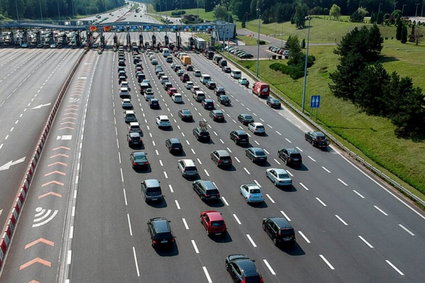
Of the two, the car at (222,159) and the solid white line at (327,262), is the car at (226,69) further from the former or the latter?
the solid white line at (327,262)

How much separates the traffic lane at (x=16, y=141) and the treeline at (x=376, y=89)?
46566 millimetres

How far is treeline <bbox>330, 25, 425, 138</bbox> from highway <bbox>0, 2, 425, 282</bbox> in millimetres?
11079

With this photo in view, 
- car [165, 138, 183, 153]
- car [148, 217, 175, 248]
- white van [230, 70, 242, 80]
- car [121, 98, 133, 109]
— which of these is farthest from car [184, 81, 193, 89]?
car [148, 217, 175, 248]

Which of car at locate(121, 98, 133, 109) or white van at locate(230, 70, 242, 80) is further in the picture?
white van at locate(230, 70, 242, 80)

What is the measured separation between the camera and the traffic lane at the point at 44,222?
31.7 metres

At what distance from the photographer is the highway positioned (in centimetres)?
3247

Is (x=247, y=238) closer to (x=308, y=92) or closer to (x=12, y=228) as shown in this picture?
(x=12, y=228)

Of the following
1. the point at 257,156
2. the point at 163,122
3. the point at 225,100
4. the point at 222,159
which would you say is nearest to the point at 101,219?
the point at 222,159

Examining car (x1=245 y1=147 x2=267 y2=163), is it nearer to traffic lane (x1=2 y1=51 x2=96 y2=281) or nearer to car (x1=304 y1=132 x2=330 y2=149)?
car (x1=304 y1=132 x2=330 y2=149)

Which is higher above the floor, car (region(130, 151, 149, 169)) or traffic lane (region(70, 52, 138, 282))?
car (region(130, 151, 149, 169))

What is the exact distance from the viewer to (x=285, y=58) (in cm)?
13000

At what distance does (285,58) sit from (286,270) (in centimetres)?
10345

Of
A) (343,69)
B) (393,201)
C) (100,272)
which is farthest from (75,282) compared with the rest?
(343,69)

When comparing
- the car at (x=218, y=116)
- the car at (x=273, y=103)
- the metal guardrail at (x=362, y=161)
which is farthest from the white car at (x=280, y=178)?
the car at (x=273, y=103)
